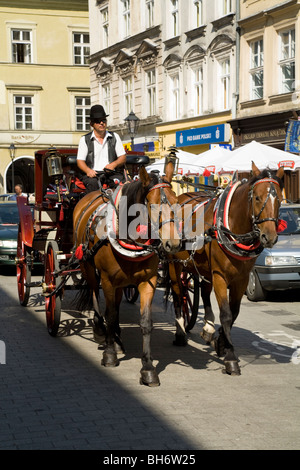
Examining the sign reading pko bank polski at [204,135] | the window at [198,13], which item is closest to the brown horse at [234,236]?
the sign reading pko bank polski at [204,135]

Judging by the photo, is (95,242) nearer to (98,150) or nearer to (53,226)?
(98,150)

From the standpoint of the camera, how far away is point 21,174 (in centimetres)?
4531

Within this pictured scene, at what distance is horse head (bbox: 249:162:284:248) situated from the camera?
6.39m

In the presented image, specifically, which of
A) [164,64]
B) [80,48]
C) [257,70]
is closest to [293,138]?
[257,70]

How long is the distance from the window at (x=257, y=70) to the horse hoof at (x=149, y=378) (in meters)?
18.0

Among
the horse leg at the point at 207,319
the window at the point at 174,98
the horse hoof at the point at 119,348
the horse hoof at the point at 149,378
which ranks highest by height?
the window at the point at 174,98

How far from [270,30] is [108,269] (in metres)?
17.1

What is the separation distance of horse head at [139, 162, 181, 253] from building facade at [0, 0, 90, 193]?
36981mm

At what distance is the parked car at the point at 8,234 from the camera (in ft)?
50.7

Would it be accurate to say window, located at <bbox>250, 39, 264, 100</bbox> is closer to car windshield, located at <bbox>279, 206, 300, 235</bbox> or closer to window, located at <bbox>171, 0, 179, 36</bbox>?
window, located at <bbox>171, 0, 179, 36</bbox>

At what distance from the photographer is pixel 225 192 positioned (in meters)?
7.09

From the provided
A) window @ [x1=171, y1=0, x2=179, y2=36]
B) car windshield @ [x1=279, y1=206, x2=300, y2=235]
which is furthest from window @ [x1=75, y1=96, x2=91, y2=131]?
car windshield @ [x1=279, y1=206, x2=300, y2=235]

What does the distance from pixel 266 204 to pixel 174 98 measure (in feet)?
75.9

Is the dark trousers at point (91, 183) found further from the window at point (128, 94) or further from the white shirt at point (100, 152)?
the window at point (128, 94)
